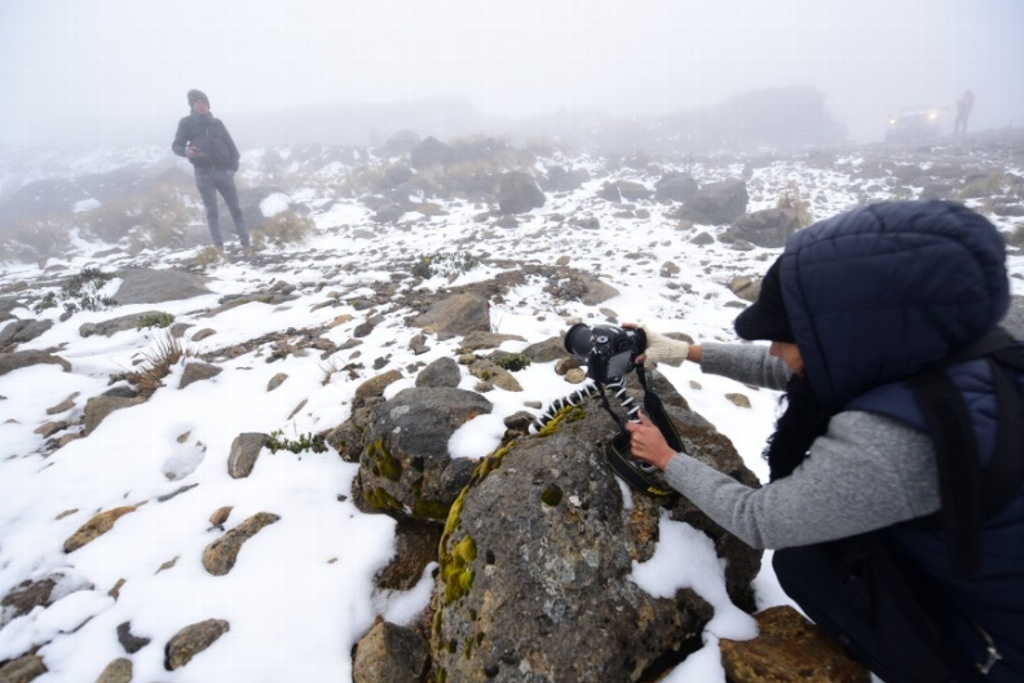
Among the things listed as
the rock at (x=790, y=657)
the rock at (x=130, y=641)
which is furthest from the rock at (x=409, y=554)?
the rock at (x=790, y=657)

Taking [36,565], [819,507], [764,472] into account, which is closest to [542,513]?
[819,507]

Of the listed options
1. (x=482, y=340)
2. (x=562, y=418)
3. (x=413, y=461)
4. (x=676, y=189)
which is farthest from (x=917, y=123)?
(x=413, y=461)

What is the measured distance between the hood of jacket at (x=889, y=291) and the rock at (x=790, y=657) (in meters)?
1.16

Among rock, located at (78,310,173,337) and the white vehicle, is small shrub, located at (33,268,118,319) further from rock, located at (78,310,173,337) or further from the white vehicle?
the white vehicle

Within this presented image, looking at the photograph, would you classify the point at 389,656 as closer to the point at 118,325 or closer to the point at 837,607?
the point at 837,607

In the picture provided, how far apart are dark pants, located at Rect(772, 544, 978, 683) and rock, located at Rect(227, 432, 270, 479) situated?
3623mm

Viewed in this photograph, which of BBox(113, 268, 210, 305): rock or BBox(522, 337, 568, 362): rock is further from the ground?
BBox(113, 268, 210, 305): rock

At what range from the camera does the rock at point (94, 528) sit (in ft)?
9.29

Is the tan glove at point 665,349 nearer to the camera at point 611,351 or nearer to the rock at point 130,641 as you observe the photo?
the camera at point 611,351

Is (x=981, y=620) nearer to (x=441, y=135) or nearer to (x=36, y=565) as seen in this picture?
(x=36, y=565)

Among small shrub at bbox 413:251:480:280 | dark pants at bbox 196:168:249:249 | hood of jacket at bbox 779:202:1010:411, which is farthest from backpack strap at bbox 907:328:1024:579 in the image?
dark pants at bbox 196:168:249:249

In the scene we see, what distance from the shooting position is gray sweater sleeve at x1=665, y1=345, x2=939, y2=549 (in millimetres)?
1188

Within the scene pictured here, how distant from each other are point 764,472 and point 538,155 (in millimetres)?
27126

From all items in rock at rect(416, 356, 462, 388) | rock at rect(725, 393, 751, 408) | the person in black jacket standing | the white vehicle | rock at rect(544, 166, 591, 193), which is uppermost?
the white vehicle
